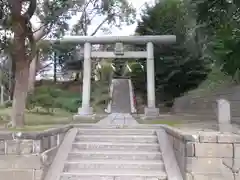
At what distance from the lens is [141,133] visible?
6.77 meters

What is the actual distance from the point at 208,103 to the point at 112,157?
825 centimetres

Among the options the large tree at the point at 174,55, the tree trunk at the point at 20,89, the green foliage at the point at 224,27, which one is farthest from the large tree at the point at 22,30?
the large tree at the point at 174,55

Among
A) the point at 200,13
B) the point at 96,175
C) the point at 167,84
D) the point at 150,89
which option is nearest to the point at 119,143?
the point at 96,175

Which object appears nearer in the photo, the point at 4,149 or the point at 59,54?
the point at 4,149

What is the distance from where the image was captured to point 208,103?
13172 millimetres

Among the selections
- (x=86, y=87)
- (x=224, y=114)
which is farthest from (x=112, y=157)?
(x=86, y=87)

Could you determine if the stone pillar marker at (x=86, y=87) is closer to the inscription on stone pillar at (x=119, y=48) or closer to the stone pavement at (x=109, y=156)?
the inscription on stone pillar at (x=119, y=48)

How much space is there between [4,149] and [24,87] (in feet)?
9.60

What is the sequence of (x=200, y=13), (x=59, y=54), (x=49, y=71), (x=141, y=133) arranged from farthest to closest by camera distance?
(x=49, y=71) → (x=59, y=54) → (x=200, y=13) → (x=141, y=133)

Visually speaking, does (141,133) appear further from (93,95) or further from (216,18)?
(93,95)

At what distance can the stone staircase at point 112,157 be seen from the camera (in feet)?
16.8

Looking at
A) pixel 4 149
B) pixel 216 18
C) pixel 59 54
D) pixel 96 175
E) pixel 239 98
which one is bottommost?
pixel 96 175

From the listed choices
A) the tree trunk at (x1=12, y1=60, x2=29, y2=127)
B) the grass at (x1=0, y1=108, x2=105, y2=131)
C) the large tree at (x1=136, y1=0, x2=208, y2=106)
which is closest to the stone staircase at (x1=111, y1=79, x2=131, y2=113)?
the large tree at (x1=136, y1=0, x2=208, y2=106)

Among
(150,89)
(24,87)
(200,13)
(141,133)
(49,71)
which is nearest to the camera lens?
(141,133)
